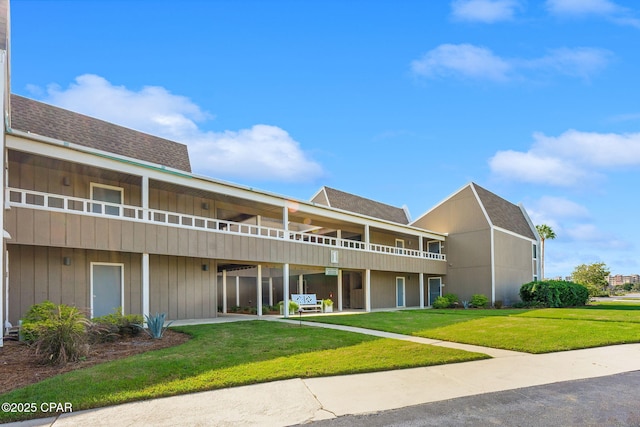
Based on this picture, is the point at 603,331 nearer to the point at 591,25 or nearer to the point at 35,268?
the point at 591,25

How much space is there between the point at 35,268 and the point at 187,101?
7.12 m

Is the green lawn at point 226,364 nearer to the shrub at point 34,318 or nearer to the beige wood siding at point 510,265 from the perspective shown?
the shrub at point 34,318

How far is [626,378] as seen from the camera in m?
6.99

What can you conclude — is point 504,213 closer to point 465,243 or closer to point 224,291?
point 465,243

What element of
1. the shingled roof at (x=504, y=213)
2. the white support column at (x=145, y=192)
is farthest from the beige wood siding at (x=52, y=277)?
the shingled roof at (x=504, y=213)

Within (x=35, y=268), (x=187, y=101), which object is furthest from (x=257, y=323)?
(x=187, y=101)

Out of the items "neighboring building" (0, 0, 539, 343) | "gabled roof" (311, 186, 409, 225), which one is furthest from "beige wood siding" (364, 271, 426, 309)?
"gabled roof" (311, 186, 409, 225)

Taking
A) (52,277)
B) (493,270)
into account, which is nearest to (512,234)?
(493,270)

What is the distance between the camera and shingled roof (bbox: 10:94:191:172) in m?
14.8

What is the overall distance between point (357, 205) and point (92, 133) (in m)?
17.3

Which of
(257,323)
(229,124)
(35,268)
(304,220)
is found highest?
(229,124)

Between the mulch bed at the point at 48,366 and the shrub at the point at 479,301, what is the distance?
19.2m

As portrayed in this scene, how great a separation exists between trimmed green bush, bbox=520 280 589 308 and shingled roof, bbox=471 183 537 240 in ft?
14.3

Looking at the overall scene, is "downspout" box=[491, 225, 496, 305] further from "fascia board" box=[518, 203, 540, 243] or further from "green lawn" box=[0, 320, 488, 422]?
"green lawn" box=[0, 320, 488, 422]
